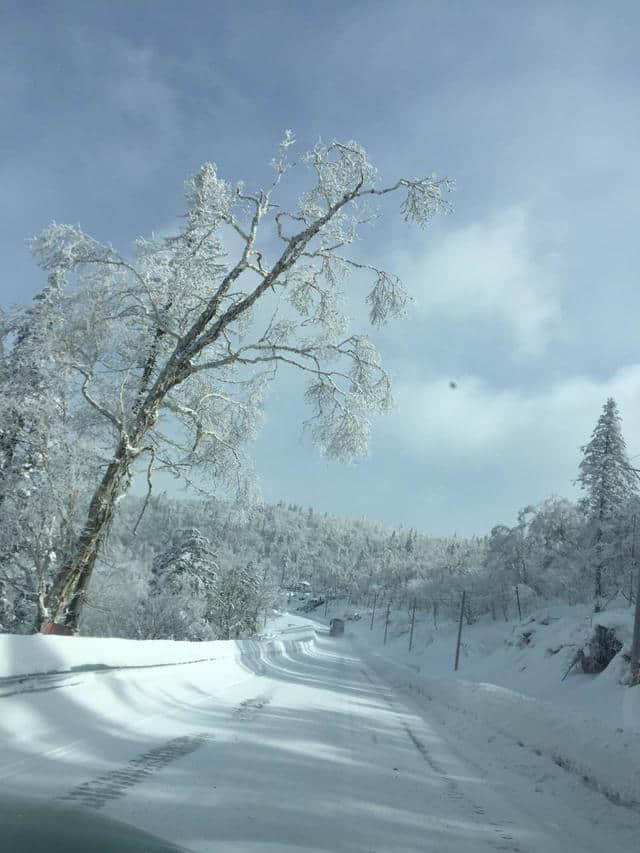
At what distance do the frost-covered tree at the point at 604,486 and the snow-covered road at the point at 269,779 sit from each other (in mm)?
45061

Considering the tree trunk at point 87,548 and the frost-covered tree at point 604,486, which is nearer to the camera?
the tree trunk at point 87,548

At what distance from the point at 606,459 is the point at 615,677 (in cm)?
2670

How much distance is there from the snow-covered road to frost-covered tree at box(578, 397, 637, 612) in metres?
45.1

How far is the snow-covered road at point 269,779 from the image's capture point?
168 inches

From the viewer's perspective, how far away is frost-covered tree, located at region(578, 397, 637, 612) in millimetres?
51250

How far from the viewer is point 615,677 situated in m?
29.8

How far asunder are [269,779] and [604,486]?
5265 centimetres

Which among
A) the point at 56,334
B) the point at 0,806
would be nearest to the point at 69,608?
the point at 56,334

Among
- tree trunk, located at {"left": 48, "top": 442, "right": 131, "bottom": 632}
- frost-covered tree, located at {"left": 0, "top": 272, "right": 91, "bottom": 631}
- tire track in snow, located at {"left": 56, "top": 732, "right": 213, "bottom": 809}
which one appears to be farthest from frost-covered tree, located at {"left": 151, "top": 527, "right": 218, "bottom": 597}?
tire track in snow, located at {"left": 56, "top": 732, "right": 213, "bottom": 809}

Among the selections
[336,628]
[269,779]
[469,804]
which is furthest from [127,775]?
[336,628]

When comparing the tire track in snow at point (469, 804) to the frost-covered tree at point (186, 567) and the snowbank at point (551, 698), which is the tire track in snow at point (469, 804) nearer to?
the snowbank at point (551, 698)

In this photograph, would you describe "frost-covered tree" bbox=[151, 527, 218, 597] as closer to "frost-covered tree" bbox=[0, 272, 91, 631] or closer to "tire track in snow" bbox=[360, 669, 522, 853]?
"frost-covered tree" bbox=[0, 272, 91, 631]

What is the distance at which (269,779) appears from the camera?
18.5 ft

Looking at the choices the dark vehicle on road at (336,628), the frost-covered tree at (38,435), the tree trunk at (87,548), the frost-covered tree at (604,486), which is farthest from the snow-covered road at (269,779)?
the dark vehicle on road at (336,628)
